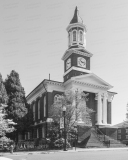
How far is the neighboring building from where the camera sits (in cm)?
4250

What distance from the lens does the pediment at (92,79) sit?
4234 cm

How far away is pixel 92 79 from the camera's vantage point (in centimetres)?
4391

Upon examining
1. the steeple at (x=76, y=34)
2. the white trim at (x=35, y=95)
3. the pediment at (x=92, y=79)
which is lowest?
the white trim at (x=35, y=95)

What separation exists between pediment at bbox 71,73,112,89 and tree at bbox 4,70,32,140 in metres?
10.9

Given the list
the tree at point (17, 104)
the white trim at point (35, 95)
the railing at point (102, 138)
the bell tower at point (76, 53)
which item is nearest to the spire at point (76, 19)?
the bell tower at point (76, 53)

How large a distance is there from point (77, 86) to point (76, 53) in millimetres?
7936

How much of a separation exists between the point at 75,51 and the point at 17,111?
1840 centimetres

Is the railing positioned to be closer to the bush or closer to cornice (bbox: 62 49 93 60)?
the bush

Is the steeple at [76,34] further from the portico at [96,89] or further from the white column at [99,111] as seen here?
the white column at [99,111]

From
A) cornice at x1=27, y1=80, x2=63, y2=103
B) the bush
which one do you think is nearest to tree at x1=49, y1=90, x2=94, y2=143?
the bush

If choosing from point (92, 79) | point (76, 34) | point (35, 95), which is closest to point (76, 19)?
point (76, 34)

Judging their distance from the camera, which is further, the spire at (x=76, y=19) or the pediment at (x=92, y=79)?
the spire at (x=76, y=19)

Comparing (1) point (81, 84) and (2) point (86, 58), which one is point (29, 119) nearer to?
(1) point (81, 84)

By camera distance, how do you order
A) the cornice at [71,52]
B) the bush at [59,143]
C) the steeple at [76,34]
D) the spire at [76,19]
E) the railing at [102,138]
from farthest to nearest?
1. the spire at [76,19]
2. the steeple at [76,34]
3. the cornice at [71,52]
4. the railing at [102,138]
5. the bush at [59,143]
